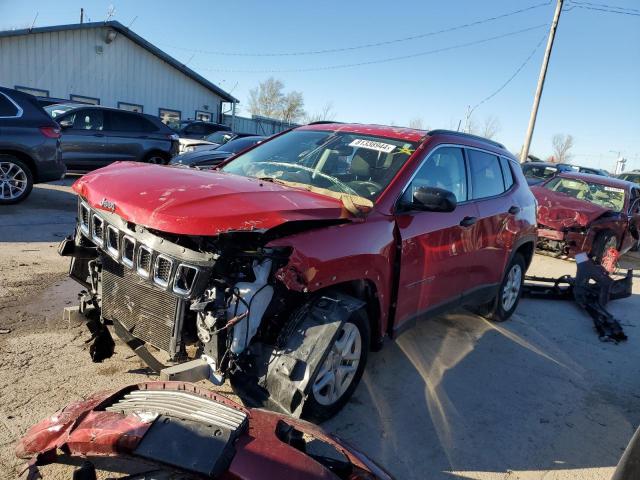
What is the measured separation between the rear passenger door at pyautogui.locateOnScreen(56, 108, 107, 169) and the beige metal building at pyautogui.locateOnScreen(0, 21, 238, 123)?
10415mm

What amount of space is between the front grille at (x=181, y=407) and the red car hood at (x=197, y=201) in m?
0.74

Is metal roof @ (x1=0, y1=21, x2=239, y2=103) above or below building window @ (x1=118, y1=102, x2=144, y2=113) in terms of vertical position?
above

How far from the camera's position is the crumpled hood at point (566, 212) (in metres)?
8.39

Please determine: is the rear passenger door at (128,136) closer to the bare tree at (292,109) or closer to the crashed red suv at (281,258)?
the crashed red suv at (281,258)

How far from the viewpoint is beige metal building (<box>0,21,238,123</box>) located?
1931 cm

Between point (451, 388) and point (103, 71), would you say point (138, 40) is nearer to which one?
point (103, 71)

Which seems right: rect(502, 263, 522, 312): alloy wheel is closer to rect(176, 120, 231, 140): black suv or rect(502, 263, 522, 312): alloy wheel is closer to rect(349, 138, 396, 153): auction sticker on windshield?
rect(349, 138, 396, 153): auction sticker on windshield

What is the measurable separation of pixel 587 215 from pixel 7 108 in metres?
9.78

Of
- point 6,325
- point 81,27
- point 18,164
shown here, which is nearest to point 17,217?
point 18,164

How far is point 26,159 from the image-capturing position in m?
7.97

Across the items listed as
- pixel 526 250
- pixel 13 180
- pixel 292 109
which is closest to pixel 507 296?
pixel 526 250

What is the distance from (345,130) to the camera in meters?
4.12

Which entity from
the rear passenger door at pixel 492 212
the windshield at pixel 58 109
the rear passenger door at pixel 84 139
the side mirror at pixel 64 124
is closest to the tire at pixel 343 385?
the rear passenger door at pixel 492 212

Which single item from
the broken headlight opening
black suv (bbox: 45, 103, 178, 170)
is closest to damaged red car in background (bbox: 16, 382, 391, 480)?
the broken headlight opening
